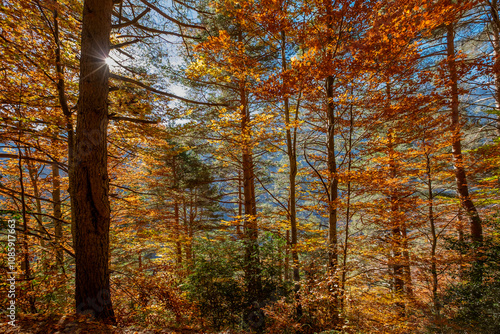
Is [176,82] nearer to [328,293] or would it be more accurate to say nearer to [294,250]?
[294,250]

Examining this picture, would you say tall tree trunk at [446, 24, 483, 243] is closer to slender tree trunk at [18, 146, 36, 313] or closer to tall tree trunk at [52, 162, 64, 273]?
tall tree trunk at [52, 162, 64, 273]

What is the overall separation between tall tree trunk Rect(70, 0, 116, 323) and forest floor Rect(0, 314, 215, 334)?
179 millimetres

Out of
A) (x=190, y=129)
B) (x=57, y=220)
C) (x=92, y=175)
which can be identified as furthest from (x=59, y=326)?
(x=190, y=129)

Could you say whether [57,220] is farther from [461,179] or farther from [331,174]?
[461,179]

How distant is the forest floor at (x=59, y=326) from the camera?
6.79 feet

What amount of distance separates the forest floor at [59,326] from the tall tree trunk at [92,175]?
0.18 metres

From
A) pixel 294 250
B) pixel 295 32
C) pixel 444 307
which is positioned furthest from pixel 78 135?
pixel 444 307

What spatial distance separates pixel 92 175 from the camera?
245 cm

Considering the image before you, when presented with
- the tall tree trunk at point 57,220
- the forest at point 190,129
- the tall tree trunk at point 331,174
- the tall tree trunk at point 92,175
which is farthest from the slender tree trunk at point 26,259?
the tall tree trunk at point 331,174

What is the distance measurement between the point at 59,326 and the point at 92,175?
170cm

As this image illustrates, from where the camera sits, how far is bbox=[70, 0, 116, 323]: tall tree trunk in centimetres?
243

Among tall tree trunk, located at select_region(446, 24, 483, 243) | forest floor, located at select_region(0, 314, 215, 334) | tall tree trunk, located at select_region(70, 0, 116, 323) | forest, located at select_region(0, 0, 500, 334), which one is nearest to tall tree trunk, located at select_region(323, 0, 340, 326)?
forest, located at select_region(0, 0, 500, 334)

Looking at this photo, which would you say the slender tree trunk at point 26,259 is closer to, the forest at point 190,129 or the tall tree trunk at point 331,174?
the forest at point 190,129

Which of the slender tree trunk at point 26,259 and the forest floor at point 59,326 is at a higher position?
the slender tree trunk at point 26,259
